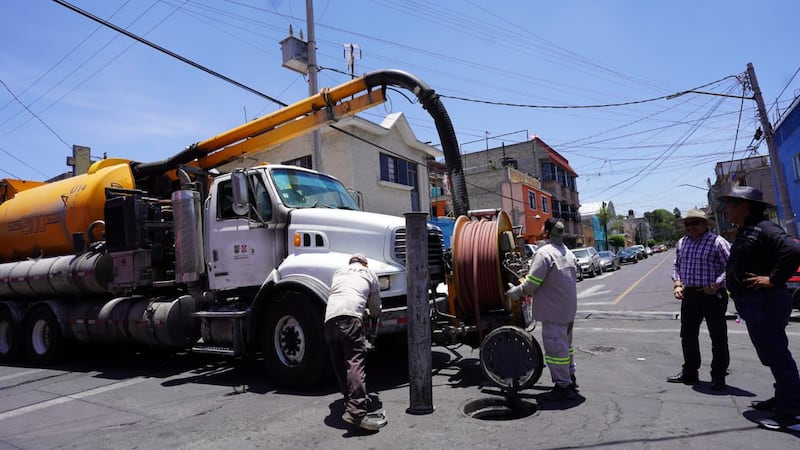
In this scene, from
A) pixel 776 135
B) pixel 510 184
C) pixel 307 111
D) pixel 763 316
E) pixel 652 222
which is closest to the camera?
pixel 763 316

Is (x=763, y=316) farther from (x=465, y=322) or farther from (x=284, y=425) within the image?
(x=284, y=425)

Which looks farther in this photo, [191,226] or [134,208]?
[134,208]

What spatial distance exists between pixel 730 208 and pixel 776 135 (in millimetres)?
24725

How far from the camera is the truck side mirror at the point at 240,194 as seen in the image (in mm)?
6488

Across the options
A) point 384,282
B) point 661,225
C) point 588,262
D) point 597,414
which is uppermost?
point 661,225

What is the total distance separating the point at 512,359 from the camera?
17.0 feet

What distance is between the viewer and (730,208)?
4520mm

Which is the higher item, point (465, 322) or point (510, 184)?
point (510, 184)

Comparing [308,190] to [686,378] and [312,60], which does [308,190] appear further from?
[312,60]

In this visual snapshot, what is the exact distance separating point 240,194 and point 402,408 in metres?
3.35

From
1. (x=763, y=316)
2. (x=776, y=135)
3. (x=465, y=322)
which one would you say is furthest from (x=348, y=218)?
(x=776, y=135)

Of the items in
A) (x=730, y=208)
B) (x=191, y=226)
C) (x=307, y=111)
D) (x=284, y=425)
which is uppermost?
(x=307, y=111)

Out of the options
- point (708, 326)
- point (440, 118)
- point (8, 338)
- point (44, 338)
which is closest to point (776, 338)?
point (708, 326)

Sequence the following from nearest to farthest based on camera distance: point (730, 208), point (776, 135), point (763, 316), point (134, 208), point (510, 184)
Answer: point (763, 316) < point (730, 208) < point (134, 208) < point (776, 135) < point (510, 184)
